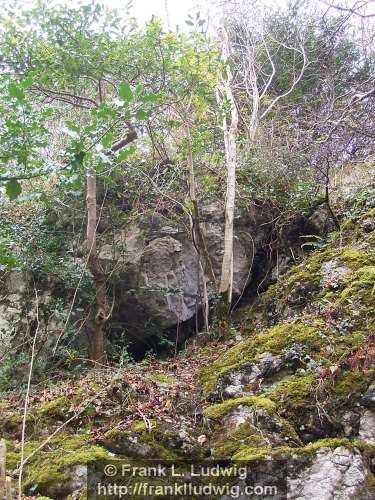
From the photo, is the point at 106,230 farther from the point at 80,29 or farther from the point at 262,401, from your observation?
the point at 262,401

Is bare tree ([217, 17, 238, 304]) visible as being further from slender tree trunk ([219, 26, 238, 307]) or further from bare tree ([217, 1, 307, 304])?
bare tree ([217, 1, 307, 304])

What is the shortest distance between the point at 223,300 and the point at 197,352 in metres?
0.89

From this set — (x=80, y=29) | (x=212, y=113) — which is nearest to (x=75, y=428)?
(x=80, y=29)

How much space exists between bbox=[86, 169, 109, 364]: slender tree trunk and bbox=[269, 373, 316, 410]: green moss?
306 cm

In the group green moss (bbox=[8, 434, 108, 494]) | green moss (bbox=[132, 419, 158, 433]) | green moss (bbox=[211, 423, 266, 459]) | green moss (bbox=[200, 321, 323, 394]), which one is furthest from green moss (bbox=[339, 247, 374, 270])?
green moss (bbox=[8, 434, 108, 494])

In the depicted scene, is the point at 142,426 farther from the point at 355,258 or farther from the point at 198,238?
the point at 198,238

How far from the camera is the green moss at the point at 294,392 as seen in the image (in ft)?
13.2

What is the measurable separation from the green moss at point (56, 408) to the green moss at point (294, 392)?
6.78 feet

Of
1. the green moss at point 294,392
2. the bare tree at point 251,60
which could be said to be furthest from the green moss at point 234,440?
the bare tree at point 251,60

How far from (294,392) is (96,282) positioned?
12.1 feet

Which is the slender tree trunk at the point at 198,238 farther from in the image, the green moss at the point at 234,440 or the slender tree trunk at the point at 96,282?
the green moss at the point at 234,440

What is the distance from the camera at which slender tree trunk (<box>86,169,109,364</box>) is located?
660 cm

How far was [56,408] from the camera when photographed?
461 cm

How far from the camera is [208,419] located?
4.21 m
